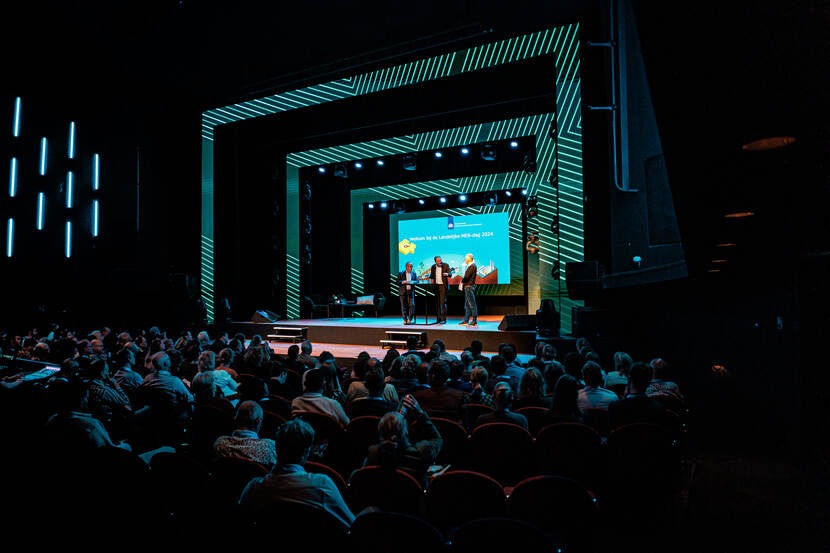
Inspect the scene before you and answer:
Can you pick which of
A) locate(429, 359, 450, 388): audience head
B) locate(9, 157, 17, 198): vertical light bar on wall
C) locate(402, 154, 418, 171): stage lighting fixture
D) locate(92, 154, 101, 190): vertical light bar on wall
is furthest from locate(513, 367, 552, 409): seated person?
locate(92, 154, 101, 190): vertical light bar on wall

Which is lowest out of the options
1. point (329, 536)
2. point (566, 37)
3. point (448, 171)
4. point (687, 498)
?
point (687, 498)

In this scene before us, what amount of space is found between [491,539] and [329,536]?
58 centimetres

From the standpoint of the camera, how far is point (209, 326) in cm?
Result: 1255

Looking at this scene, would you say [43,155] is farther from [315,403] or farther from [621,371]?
[621,371]

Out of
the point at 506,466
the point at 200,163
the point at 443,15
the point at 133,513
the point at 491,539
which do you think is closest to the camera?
the point at 491,539

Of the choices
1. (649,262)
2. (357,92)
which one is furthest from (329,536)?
(357,92)

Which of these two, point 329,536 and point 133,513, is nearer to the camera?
point 329,536

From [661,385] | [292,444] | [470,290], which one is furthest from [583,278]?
[292,444]

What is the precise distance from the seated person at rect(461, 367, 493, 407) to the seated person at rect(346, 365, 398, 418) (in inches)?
25.0

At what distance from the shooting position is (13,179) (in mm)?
10539

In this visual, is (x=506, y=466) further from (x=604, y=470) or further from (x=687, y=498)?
(x=687, y=498)

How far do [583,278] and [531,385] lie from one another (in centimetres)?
480

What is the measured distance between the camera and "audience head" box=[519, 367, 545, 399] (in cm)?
379

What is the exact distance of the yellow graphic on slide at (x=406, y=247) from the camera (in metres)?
15.9
